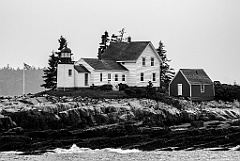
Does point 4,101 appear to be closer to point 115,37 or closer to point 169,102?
point 169,102

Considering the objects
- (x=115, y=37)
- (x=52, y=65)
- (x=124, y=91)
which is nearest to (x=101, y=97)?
(x=124, y=91)

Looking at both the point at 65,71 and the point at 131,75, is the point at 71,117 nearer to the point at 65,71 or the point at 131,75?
the point at 65,71

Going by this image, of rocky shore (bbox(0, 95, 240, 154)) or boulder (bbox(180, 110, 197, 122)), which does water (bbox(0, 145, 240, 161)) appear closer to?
rocky shore (bbox(0, 95, 240, 154))

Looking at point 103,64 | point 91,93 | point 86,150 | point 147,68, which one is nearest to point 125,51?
point 147,68

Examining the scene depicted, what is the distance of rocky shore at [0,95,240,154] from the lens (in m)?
35.7

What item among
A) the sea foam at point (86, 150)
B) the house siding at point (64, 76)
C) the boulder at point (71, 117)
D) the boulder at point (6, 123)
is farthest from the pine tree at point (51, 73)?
the sea foam at point (86, 150)

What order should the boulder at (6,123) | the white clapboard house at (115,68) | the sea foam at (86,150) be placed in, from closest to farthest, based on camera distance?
the sea foam at (86,150), the boulder at (6,123), the white clapboard house at (115,68)

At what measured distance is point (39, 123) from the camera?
134 ft

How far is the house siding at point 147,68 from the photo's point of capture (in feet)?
198

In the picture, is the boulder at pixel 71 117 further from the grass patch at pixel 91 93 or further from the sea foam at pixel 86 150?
the sea foam at pixel 86 150

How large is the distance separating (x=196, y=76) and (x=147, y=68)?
5.30m

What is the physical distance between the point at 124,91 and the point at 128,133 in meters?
13.6

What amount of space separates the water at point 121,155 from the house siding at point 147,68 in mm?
26443

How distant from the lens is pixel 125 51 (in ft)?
204
